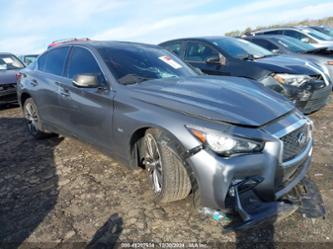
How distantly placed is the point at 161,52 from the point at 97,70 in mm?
1037

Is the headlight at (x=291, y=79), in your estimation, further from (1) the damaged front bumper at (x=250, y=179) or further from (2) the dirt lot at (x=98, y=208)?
(1) the damaged front bumper at (x=250, y=179)

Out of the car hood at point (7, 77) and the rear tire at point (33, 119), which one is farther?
the car hood at point (7, 77)

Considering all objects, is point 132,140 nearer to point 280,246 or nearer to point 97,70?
point 97,70

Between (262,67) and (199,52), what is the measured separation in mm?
1575

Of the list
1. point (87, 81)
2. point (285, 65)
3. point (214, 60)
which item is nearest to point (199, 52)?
point (214, 60)

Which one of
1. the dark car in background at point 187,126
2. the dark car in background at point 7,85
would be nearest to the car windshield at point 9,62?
A: the dark car in background at point 7,85

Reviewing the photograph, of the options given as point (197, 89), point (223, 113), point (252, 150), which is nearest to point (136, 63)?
point (197, 89)

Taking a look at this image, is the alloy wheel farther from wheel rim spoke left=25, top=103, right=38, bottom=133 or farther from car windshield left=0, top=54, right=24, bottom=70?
car windshield left=0, top=54, right=24, bottom=70

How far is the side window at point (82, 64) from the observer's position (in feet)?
12.6

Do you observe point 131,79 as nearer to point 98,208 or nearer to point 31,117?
point 98,208

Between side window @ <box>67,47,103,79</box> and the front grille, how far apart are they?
2090 millimetres

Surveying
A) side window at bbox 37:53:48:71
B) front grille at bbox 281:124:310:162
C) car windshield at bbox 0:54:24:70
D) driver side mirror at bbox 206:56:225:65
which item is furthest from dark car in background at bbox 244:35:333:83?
car windshield at bbox 0:54:24:70

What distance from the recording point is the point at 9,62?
9711 millimetres

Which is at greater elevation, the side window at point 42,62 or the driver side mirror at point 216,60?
the side window at point 42,62
